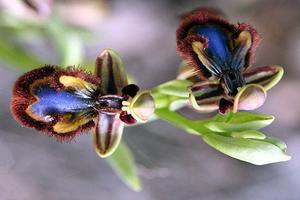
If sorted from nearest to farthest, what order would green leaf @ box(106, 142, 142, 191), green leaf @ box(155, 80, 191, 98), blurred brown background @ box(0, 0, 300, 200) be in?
green leaf @ box(155, 80, 191, 98), green leaf @ box(106, 142, 142, 191), blurred brown background @ box(0, 0, 300, 200)

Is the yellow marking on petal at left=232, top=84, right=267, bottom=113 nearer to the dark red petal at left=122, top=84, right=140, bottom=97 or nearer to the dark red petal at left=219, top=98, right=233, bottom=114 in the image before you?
the dark red petal at left=219, top=98, right=233, bottom=114

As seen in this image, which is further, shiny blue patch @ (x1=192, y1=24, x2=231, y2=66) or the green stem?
the green stem

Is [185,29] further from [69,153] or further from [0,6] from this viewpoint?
[69,153]

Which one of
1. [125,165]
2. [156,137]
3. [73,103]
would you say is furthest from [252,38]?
[156,137]

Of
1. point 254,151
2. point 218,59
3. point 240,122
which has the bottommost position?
point 254,151

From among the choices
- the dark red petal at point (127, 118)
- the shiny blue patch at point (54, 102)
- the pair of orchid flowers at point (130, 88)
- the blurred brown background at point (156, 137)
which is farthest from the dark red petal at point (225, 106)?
the blurred brown background at point (156, 137)

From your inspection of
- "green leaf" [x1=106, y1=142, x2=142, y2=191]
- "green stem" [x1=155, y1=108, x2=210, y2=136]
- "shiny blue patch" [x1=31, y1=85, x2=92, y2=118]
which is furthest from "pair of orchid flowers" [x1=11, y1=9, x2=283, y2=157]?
"green leaf" [x1=106, y1=142, x2=142, y2=191]

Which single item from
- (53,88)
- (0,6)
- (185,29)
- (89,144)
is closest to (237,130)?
(185,29)

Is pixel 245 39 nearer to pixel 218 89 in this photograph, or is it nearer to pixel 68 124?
pixel 218 89
